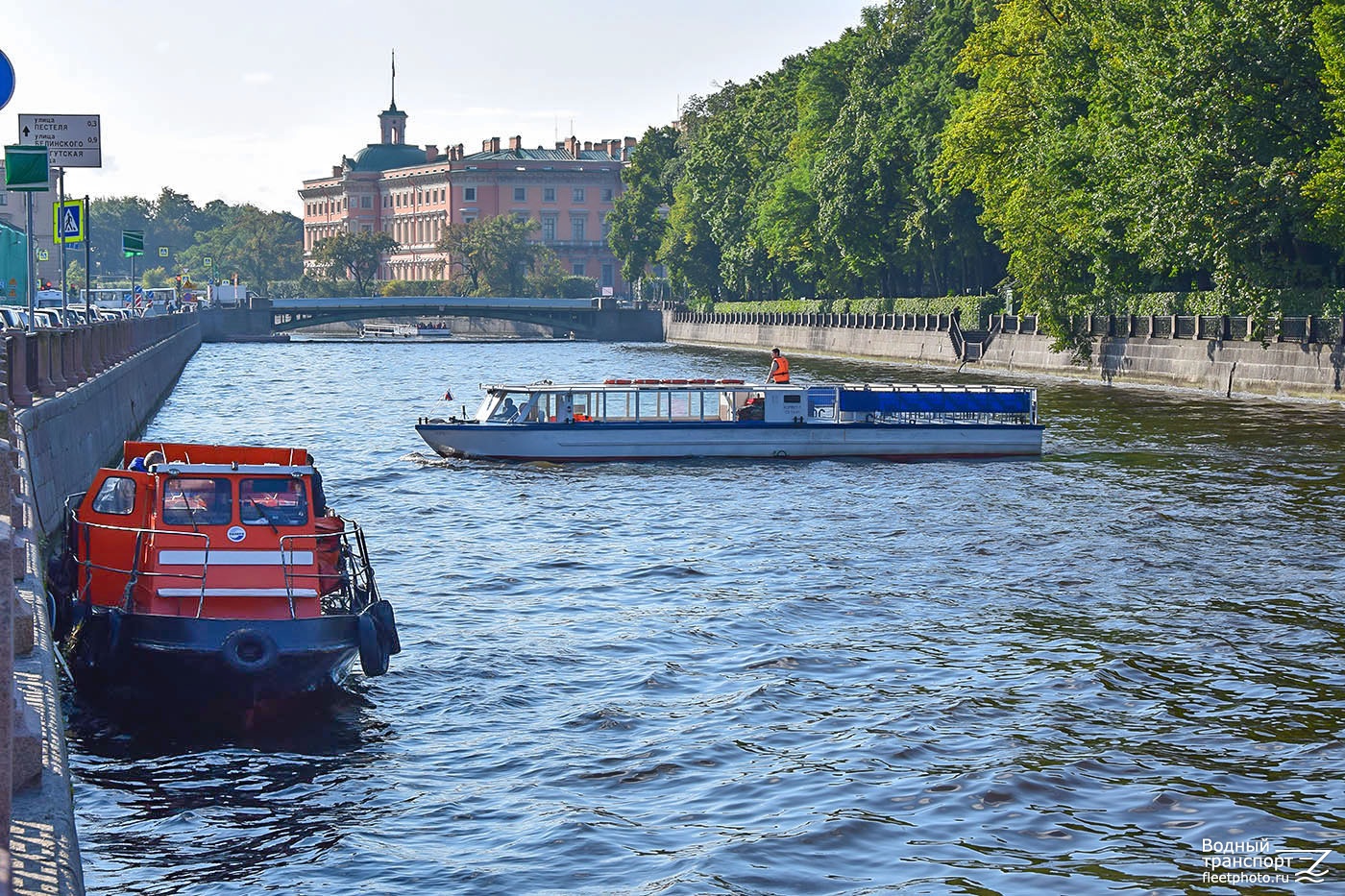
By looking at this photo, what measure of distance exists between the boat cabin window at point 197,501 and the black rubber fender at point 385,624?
6.63ft

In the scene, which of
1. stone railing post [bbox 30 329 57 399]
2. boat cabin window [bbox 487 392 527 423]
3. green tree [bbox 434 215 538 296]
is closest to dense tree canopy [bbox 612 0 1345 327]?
boat cabin window [bbox 487 392 527 423]

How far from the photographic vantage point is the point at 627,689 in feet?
64.8

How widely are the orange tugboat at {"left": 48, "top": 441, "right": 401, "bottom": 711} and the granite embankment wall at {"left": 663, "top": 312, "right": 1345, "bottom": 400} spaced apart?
45.1m

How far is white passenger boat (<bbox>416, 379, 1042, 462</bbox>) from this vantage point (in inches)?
1794

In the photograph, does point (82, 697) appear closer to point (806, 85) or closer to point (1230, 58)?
point (1230, 58)

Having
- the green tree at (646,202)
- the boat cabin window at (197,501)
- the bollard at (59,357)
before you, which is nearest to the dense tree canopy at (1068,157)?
the green tree at (646,202)

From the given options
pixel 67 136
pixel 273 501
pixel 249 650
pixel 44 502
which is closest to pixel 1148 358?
pixel 67 136

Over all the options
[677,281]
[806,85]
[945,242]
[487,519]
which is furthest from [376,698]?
[677,281]

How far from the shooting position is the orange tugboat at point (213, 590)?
1797 cm

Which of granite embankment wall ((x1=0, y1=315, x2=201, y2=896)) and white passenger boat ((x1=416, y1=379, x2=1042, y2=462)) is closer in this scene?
granite embankment wall ((x1=0, y1=315, x2=201, y2=896))

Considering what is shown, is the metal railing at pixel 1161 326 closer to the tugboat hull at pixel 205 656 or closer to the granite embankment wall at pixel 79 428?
the granite embankment wall at pixel 79 428

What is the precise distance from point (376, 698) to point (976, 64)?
7266cm

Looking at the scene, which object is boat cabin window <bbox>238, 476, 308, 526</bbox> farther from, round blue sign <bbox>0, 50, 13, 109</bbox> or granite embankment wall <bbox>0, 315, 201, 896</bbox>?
round blue sign <bbox>0, 50, 13, 109</bbox>

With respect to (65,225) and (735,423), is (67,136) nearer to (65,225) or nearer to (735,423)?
(65,225)
